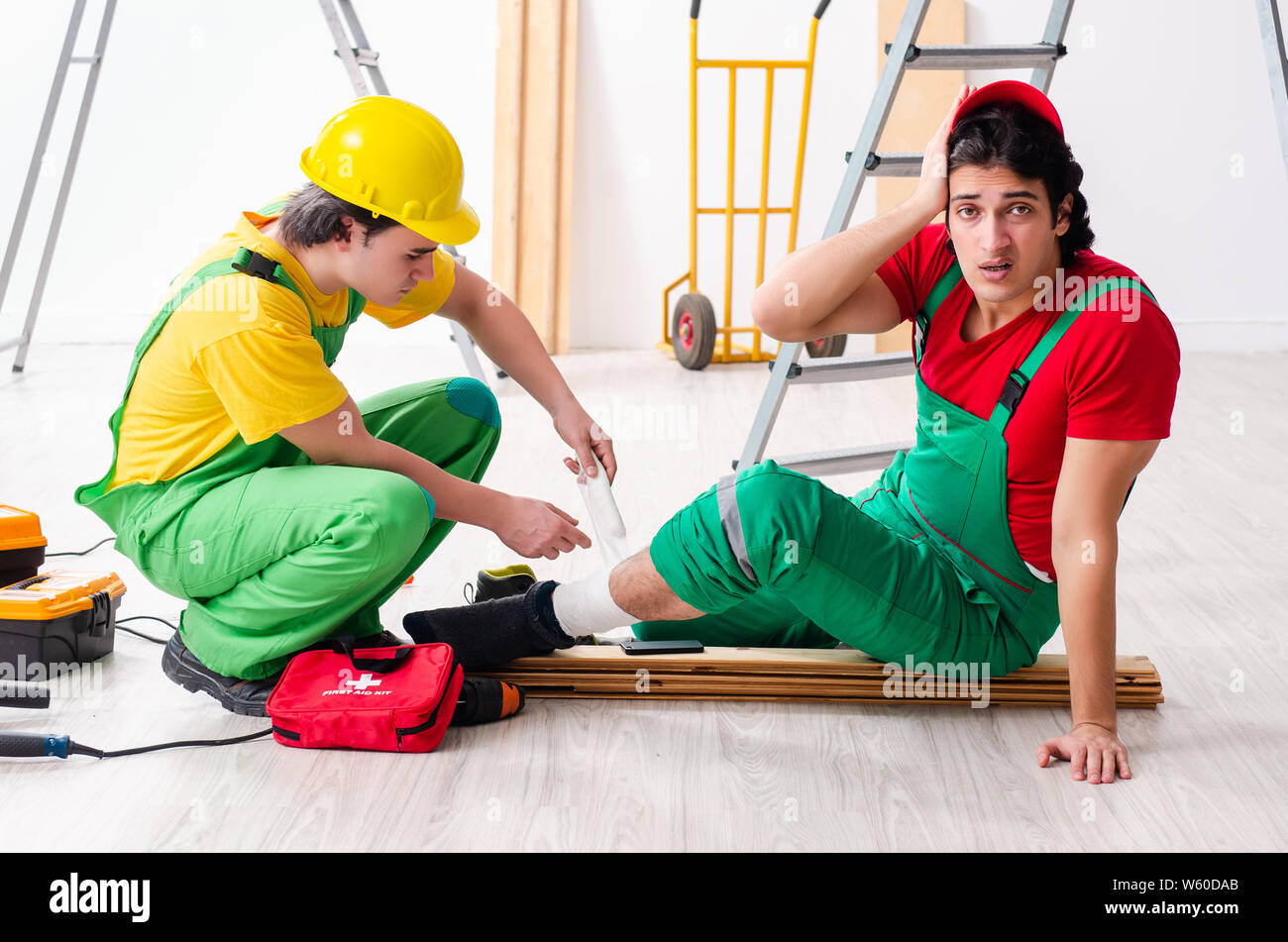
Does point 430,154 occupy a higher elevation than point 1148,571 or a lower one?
higher

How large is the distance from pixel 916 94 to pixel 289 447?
3.97 m

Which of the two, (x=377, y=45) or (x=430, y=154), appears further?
(x=377, y=45)

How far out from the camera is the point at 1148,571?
112 inches

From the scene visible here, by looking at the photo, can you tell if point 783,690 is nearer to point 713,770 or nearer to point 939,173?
point 713,770

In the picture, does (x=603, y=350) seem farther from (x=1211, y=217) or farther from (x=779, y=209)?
(x=1211, y=217)

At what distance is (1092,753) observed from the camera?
188cm

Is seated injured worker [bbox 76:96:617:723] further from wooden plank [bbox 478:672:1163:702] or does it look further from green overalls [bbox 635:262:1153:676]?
green overalls [bbox 635:262:1153:676]

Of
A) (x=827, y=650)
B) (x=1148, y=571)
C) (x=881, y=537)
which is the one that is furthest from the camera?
(x=1148, y=571)

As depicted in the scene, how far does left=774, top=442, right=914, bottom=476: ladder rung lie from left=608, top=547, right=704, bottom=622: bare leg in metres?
1.02

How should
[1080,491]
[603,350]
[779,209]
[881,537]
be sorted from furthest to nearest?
[603,350] < [779,209] < [881,537] < [1080,491]

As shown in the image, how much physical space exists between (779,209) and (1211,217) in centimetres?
187

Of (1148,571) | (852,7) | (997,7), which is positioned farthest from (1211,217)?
(1148,571)

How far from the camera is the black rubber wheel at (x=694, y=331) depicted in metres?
5.02
